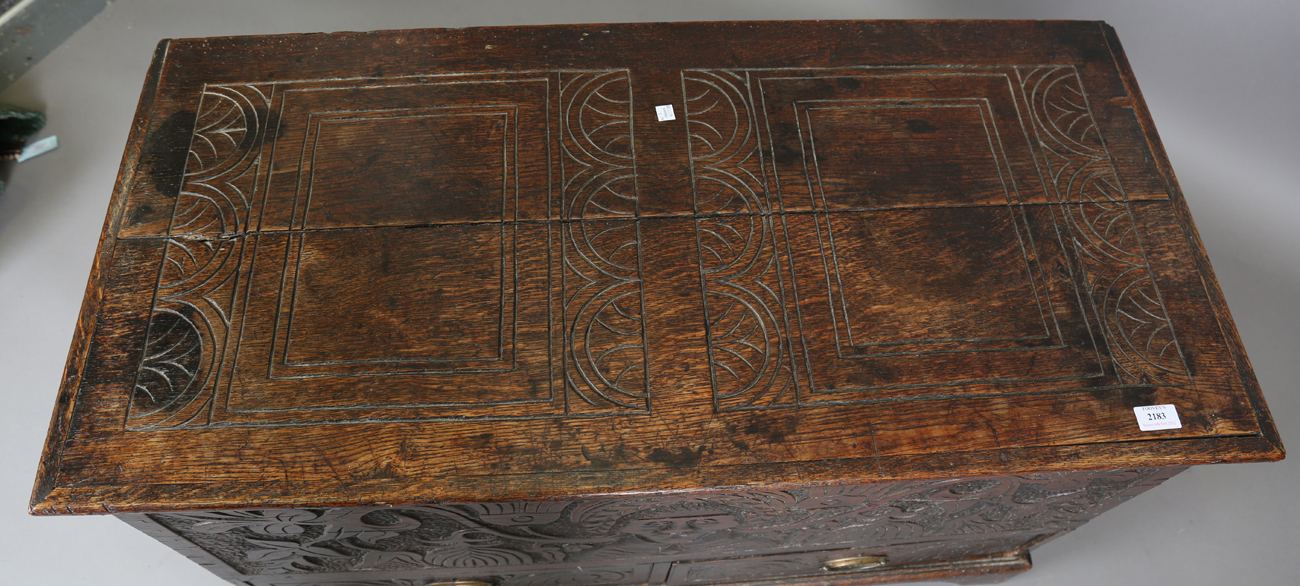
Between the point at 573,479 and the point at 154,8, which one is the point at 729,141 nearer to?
the point at 573,479

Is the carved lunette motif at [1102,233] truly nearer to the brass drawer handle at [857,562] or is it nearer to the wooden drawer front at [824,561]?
the wooden drawer front at [824,561]

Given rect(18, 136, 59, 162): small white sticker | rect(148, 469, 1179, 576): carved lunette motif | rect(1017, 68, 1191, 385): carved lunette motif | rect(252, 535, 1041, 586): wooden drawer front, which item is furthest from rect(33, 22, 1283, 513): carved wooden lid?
rect(18, 136, 59, 162): small white sticker

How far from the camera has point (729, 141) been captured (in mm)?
1750

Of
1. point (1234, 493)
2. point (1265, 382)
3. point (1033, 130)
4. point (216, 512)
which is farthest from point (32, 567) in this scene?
point (1265, 382)

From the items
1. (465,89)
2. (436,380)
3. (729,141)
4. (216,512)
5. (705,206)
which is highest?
(465,89)

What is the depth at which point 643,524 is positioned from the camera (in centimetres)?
159

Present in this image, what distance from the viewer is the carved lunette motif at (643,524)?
149 centimetres

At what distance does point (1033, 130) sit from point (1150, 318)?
524 millimetres

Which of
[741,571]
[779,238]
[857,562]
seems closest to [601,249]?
[779,238]

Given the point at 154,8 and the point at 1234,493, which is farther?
the point at 154,8

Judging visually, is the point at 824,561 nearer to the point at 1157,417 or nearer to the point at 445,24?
the point at 1157,417

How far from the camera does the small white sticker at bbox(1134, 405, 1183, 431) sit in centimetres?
148

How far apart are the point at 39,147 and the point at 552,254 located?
7.56 ft

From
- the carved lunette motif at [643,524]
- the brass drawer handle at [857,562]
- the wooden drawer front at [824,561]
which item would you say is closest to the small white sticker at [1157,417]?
the carved lunette motif at [643,524]
